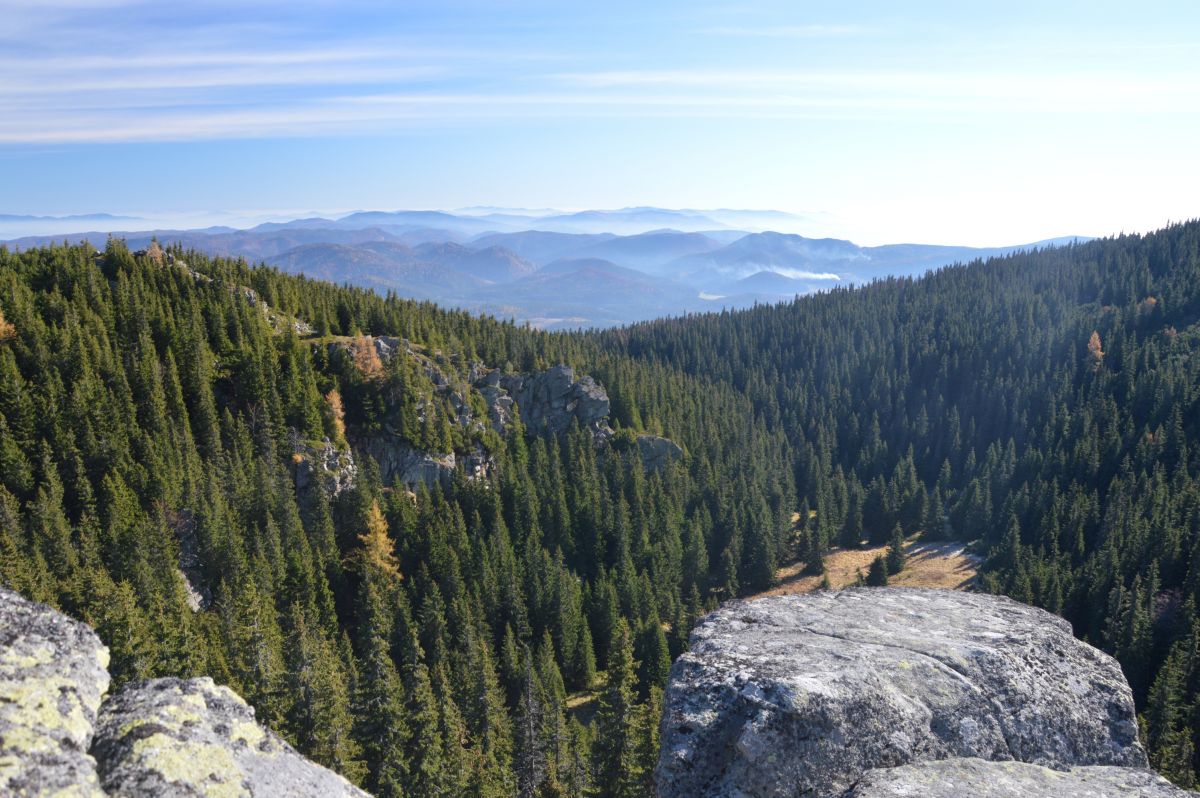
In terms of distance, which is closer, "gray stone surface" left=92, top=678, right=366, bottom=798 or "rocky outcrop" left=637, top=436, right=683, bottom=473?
"gray stone surface" left=92, top=678, right=366, bottom=798

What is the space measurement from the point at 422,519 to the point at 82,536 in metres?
32.0

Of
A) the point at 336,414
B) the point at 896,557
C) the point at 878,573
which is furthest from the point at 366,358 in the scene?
the point at 896,557

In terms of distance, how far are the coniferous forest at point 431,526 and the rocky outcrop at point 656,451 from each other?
4.80 metres

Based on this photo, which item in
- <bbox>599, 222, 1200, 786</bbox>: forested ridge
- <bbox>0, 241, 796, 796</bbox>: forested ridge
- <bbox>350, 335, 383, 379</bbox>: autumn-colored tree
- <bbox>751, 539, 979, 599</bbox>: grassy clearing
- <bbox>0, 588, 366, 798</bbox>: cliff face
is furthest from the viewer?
<bbox>350, 335, 383, 379</bbox>: autumn-colored tree

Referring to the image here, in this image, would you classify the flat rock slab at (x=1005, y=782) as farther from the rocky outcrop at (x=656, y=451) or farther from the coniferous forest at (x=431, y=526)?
the rocky outcrop at (x=656, y=451)

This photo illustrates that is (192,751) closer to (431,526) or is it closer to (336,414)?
(431,526)

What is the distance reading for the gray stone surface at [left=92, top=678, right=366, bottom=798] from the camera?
7.54 meters

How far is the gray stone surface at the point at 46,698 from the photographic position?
6831mm

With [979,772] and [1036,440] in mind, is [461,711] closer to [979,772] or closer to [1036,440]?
[979,772]

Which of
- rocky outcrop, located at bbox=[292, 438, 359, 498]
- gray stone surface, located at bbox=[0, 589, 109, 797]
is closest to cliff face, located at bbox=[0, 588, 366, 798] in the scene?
gray stone surface, located at bbox=[0, 589, 109, 797]

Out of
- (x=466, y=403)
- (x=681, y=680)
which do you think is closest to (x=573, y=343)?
(x=466, y=403)

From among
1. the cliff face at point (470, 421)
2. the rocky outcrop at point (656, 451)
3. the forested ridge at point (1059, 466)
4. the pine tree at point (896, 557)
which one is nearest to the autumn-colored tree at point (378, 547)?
the cliff face at point (470, 421)

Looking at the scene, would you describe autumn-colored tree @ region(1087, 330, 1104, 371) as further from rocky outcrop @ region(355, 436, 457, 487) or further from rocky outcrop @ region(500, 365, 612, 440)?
rocky outcrop @ region(355, 436, 457, 487)

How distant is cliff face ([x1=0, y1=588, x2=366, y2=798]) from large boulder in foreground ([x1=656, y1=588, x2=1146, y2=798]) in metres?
4.75
